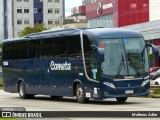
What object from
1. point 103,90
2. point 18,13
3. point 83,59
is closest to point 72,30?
point 83,59

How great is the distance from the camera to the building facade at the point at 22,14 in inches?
5226

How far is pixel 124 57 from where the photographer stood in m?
24.5

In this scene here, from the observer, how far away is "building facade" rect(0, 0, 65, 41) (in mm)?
132750

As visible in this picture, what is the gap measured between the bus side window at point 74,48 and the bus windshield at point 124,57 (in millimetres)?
1426

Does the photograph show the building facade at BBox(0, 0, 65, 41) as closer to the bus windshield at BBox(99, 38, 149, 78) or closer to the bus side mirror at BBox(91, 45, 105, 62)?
the bus windshield at BBox(99, 38, 149, 78)

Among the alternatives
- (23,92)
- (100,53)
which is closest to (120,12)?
(23,92)

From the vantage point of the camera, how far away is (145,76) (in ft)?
81.6

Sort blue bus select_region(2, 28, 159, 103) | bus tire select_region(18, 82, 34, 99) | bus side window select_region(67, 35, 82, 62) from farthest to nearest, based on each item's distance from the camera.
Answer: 1. bus tire select_region(18, 82, 34, 99)
2. bus side window select_region(67, 35, 82, 62)
3. blue bus select_region(2, 28, 159, 103)

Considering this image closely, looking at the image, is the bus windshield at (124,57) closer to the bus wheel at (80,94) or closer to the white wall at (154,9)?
the bus wheel at (80,94)

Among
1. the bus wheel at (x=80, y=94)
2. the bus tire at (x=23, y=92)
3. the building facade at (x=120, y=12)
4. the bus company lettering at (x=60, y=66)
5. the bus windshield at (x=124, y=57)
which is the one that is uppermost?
the building facade at (x=120, y=12)

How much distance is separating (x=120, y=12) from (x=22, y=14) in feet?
142

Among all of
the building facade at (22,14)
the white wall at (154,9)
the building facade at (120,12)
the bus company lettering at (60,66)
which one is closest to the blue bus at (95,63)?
the bus company lettering at (60,66)

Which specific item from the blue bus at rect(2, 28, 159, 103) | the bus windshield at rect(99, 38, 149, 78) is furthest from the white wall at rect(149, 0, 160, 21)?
the bus windshield at rect(99, 38, 149, 78)

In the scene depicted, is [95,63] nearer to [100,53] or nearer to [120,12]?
[100,53]
